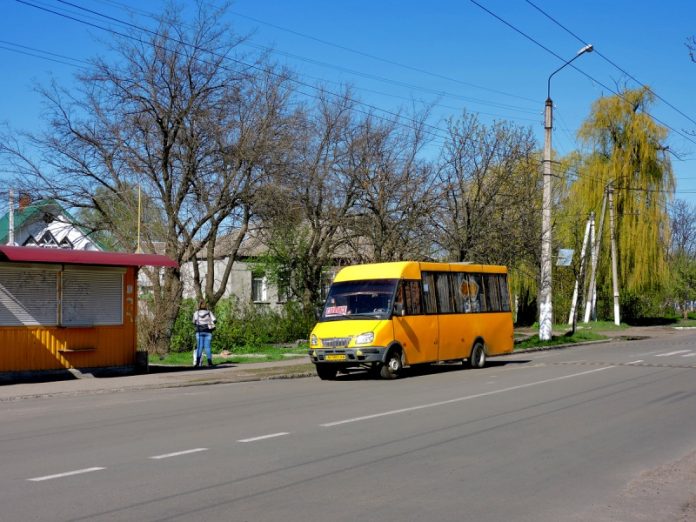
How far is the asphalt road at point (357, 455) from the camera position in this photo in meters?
7.11

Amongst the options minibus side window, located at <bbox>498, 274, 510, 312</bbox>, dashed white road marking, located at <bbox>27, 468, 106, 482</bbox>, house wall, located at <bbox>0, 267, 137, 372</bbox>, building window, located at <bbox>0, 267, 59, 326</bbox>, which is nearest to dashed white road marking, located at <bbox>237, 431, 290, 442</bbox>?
dashed white road marking, located at <bbox>27, 468, 106, 482</bbox>

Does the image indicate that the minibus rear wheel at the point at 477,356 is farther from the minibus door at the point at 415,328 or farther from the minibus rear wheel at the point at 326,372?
the minibus rear wheel at the point at 326,372

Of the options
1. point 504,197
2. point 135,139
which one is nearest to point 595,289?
point 504,197

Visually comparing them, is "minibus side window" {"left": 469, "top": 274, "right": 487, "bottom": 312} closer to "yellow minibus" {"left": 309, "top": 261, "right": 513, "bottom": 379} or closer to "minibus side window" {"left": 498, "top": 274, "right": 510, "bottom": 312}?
"yellow minibus" {"left": 309, "top": 261, "right": 513, "bottom": 379}

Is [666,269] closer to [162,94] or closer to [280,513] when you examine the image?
[162,94]

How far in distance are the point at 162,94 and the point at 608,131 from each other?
108 ft

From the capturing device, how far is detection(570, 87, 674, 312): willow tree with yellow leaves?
A: 51.1 metres

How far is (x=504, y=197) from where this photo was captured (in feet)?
111

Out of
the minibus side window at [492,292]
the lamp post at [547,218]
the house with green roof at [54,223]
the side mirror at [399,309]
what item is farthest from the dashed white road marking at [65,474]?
the lamp post at [547,218]

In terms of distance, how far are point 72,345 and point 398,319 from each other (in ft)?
25.5

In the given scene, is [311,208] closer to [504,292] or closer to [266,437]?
[504,292]

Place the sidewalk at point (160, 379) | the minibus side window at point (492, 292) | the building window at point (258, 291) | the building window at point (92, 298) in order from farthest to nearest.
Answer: the building window at point (258, 291) → the minibus side window at point (492, 292) → the building window at point (92, 298) → the sidewalk at point (160, 379)

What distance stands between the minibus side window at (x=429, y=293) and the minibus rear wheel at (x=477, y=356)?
260 cm

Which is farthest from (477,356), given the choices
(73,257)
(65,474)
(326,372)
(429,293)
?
(65,474)
